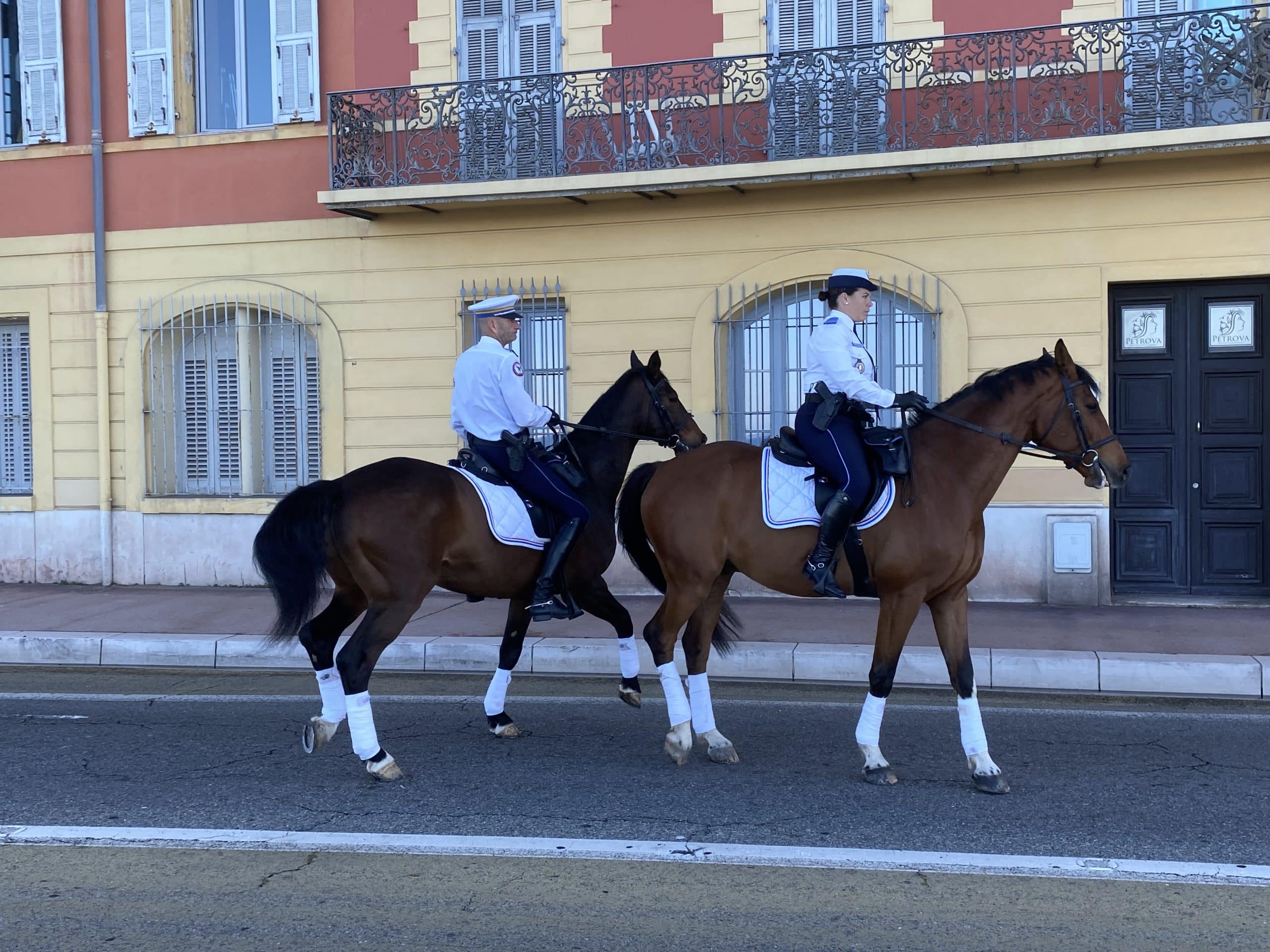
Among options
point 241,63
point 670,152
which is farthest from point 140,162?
point 670,152

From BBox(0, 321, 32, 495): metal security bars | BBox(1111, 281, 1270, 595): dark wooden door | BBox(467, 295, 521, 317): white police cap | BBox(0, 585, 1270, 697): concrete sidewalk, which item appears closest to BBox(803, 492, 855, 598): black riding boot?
BBox(467, 295, 521, 317): white police cap

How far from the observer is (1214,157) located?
11539 mm

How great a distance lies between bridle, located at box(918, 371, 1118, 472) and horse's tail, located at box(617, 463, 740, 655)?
168 cm

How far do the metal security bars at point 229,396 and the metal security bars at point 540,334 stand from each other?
6.60 feet

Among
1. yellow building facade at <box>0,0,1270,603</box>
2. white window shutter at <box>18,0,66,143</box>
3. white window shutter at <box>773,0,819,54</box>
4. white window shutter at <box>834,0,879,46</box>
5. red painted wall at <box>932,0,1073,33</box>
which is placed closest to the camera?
yellow building facade at <box>0,0,1270,603</box>

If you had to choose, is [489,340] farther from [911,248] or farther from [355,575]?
[911,248]

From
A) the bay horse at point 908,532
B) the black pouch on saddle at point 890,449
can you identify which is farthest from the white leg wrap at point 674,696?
the black pouch on saddle at point 890,449

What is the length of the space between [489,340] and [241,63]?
9654 mm

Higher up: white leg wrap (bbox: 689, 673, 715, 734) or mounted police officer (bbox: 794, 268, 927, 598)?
mounted police officer (bbox: 794, 268, 927, 598)

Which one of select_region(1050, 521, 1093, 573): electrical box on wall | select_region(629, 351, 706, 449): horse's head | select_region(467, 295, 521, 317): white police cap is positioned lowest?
select_region(1050, 521, 1093, 573): electrical box on wall

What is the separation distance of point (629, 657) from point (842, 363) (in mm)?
2246

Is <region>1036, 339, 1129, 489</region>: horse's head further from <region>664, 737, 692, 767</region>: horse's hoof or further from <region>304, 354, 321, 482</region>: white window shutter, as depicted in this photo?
<region>304, 354, 321, 482</region>: white window shutter

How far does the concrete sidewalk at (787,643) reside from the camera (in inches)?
343

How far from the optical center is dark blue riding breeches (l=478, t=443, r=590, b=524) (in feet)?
22.6
